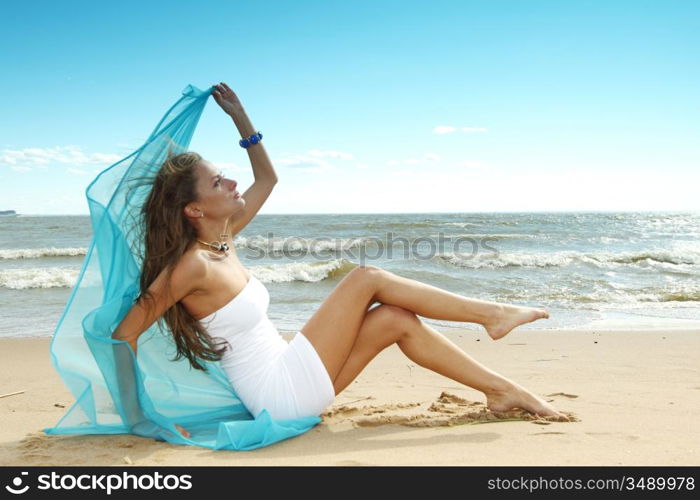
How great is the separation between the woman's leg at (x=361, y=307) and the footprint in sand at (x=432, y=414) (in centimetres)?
46

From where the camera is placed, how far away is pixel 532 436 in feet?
10.2

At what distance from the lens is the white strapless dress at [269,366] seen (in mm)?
3211

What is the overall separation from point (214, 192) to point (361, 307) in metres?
0.99

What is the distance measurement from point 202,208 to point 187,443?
1.20m

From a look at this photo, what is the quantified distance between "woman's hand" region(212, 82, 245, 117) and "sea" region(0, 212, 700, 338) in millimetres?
4179

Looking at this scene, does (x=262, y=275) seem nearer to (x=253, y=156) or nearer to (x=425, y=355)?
(x=253, y=156)

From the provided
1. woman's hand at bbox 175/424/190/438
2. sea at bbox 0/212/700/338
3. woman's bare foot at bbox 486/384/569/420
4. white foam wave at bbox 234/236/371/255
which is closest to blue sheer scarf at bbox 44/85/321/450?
woman's hand at bbox 175/424/190/438

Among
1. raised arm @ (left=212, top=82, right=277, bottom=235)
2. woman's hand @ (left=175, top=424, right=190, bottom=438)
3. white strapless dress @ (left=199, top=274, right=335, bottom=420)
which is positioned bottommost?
woman's hand @ (left=175, top=424, right=190, bottom=438)

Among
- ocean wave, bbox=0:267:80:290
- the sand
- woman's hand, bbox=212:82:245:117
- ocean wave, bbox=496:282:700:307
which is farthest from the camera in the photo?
ocean wave, bbox=0:267:80:290

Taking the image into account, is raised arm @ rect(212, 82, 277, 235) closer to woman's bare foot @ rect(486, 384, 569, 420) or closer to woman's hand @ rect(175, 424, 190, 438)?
woman's hand @ rect(175, 424, 190, 438)

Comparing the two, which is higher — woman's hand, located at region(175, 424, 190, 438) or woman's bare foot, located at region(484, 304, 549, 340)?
woman's bare foot, located at region(484, 304, 549, 340)

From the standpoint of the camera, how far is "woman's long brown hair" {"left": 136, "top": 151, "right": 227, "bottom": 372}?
305 centimetres
